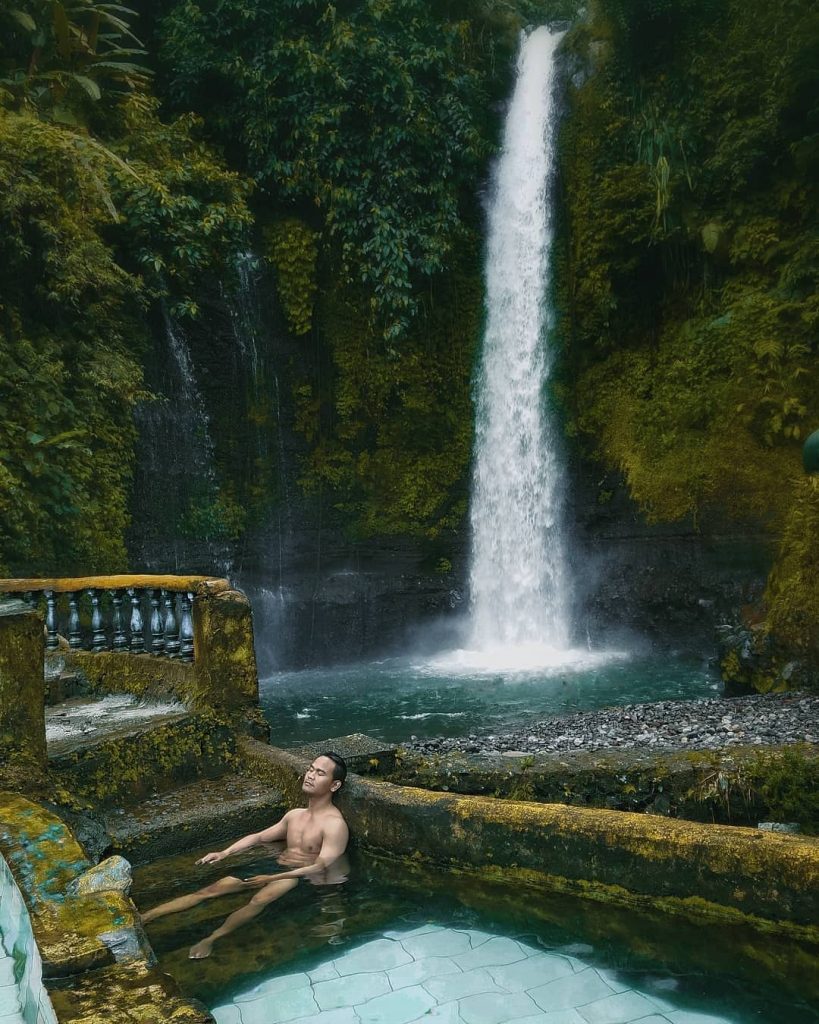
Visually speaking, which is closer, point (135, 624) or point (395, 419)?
point (135, 624)

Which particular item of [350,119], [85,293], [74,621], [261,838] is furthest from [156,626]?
[350,119]

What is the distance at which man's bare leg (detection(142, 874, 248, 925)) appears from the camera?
4354 millimetres

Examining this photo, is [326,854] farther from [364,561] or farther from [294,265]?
[294,265]

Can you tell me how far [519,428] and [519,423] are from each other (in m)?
0.09

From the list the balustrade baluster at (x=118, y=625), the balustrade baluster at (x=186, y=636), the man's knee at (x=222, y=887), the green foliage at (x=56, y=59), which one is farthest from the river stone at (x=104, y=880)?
the green foliage at (x=56, y=59)

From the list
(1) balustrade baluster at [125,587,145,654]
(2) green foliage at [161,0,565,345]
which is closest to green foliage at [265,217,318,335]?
(2) green foliage at [161,0,565,345]

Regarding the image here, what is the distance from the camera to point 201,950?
4.00m

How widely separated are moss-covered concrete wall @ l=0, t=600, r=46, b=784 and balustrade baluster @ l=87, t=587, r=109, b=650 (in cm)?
252

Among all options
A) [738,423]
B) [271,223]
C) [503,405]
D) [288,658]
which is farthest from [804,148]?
[288,658]

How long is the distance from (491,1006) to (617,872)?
1030 millimetres

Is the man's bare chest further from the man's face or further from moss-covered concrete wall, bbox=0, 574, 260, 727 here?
moss-covered concrete wall, bbox=0, 574, 260, 727

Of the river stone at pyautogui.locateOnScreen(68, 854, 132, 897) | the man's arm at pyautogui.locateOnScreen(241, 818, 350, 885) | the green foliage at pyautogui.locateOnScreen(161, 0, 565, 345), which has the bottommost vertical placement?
the man's arm at pyautogui.locateOnScreen(241, 818, 350, 885)

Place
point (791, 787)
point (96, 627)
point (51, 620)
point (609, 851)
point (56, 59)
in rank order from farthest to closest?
point (56, 59)
point (51, 620)
point (96, 627)
point (791, 787)
point (609, 851)

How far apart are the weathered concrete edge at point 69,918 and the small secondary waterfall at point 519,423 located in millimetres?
11643
